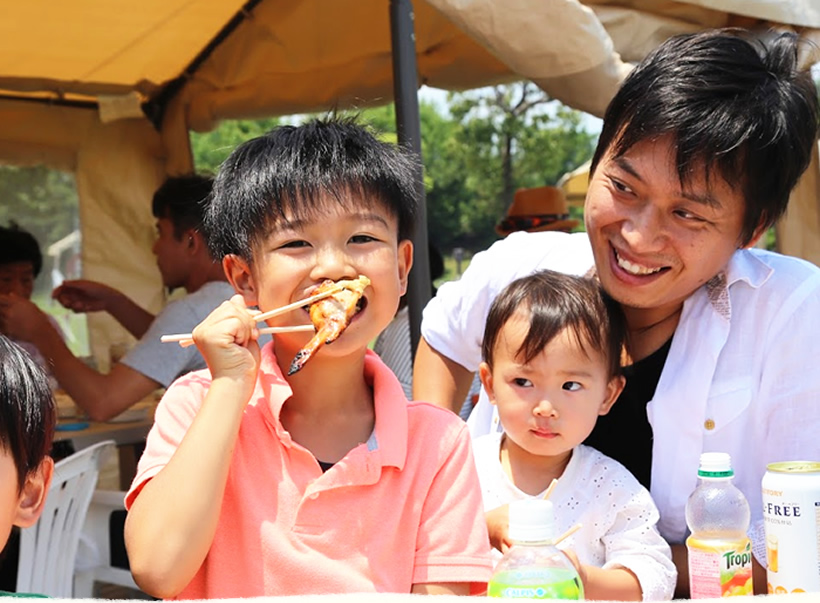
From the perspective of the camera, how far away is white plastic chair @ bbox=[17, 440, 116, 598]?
3.44 m

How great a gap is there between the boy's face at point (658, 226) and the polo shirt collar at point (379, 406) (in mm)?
615

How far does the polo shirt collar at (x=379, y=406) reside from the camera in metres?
1.75

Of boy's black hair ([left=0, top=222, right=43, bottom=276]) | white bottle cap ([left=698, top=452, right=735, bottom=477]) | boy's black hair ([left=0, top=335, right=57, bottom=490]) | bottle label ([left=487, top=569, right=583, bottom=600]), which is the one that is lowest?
bottle label ([left=487, top=569, right=583, bottom=600])

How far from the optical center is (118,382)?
4.18 meters

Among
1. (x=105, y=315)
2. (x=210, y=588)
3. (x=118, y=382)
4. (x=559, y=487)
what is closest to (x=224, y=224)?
(x=210, y=588)

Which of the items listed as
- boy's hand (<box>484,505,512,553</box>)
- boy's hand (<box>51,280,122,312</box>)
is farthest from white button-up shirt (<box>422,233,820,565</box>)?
boy's hand (<box>51,280,122,312</box>)

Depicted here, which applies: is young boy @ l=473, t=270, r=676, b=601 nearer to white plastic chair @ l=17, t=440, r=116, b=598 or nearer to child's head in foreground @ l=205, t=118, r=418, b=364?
child's head in foreground @ l=205, t=118, r=418, b=364

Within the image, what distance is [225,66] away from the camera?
Answer: 573cm

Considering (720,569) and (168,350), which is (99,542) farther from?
(720,569)

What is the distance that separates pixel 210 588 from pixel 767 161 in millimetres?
1460

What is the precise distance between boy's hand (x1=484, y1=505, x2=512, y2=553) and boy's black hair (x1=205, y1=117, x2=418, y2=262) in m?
0.60

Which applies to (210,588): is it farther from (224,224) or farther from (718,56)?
(718,56)

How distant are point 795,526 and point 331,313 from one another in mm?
902

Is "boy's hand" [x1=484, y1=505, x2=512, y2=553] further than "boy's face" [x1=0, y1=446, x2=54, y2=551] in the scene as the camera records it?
Yes
